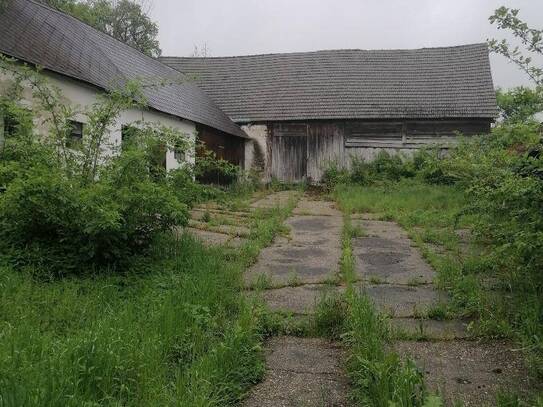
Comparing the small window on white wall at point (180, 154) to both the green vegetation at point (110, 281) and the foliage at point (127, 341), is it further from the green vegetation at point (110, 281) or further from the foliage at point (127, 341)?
the foliage at point (127, 341)

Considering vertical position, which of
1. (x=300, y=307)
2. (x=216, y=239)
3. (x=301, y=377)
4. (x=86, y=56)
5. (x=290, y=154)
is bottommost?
(x=301, y=377)

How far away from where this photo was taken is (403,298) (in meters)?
4.36

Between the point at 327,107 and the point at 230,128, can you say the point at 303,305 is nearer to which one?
the point at 230,128

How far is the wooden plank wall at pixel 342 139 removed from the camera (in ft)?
57.2

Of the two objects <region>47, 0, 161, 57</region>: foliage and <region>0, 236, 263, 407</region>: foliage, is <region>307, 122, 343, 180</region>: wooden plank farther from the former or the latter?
<region>47, 0, 161, 57</region>: foliage

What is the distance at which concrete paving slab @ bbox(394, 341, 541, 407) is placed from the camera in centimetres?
260

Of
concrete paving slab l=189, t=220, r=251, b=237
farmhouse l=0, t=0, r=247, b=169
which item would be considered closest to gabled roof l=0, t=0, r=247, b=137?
farmhouse l=0, t=0, r=247, b=169

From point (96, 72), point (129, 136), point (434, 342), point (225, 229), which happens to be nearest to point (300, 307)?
point (434, 342)

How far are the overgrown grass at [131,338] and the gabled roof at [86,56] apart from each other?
2670 millimetres

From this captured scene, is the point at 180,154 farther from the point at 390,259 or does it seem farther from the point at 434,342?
the point at 434,342

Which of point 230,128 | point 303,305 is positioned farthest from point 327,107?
point 303,305

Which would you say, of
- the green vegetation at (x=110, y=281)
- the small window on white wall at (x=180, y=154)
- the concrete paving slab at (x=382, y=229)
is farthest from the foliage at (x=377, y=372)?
the concrete paving slab at (x=382, y=229)

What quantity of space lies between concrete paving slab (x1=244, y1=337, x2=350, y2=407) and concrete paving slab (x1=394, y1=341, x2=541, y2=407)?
50cm

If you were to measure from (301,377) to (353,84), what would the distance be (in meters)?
17.9
